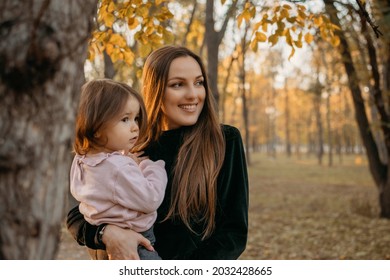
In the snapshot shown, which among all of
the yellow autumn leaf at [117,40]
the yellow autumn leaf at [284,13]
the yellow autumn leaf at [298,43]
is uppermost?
the yellow autumn leaf at [284,13]

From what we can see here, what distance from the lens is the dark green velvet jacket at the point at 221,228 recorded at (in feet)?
7.06

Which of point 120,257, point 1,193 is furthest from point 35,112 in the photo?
point 120,257

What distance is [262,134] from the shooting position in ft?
153

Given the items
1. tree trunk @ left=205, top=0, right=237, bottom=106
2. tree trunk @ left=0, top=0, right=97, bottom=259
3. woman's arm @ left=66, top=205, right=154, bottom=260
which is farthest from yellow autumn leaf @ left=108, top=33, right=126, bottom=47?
tree trunk @ left=205, top=0, right=237, bottom=106

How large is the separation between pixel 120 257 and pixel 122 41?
2339 millimetres

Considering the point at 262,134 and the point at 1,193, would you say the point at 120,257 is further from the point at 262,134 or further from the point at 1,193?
the point at 262,134

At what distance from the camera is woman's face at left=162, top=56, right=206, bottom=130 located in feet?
7.59

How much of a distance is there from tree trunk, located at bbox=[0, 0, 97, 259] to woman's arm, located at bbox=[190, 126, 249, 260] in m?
1.15

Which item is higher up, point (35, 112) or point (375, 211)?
point (35, 112)

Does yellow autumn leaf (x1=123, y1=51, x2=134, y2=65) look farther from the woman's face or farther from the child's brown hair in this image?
the child's brown hair

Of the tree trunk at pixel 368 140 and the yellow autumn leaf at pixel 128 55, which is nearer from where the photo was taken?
the yellow autumn leaf at pixel 128 55

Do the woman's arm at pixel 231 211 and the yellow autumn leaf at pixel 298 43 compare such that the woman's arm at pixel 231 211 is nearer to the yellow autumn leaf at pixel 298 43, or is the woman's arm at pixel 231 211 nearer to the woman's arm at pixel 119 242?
the woman's arm at pixel 119 242

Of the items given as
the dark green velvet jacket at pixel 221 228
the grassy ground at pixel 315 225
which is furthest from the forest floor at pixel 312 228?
the dark green velvet jacket at pixel 221 228
